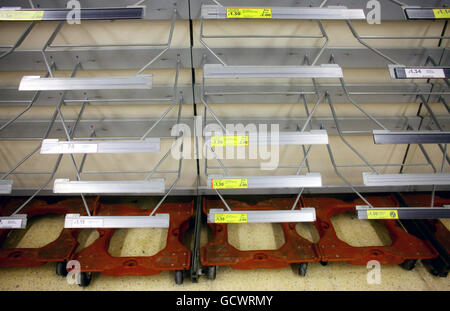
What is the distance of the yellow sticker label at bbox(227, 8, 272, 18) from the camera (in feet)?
4.17

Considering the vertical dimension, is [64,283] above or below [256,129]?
below

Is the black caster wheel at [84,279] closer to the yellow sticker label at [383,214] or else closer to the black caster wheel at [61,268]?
the black caster wheel at [61,268]

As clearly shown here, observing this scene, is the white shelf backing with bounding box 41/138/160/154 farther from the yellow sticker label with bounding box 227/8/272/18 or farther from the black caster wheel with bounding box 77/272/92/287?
the black caster wheel with bounding box 77/272/92/287

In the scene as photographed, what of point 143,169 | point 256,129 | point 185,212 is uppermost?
point 256,129

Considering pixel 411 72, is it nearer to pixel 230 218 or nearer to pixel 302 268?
pixel 230 218

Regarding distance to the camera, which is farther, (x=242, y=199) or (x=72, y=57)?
(x=242, y=199)

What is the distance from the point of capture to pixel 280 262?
5.88ft

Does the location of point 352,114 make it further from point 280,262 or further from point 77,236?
point 77,236

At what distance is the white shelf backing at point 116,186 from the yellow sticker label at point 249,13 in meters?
0.80

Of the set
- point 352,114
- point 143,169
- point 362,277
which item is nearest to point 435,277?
point 362,277

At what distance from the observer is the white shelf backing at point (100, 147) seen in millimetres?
1352

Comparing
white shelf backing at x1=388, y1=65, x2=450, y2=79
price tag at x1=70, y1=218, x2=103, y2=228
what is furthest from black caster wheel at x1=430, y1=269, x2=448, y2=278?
price tag at x1=70, y1=218, x2=103, y2=228
